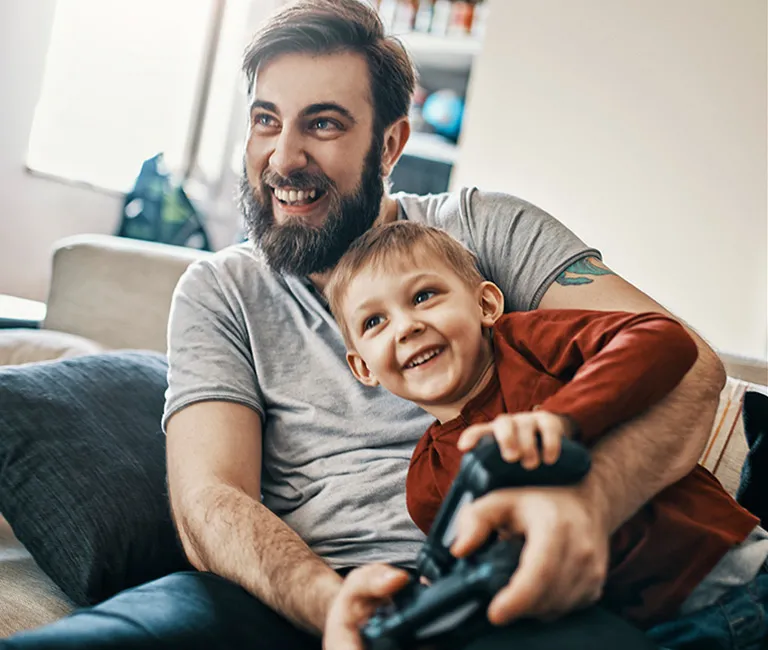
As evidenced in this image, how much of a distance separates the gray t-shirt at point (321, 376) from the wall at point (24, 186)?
236cm

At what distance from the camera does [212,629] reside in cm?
97

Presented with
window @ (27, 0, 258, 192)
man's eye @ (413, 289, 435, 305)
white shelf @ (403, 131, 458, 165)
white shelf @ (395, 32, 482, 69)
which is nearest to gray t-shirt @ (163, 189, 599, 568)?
man's eye @ (413, 289, 435, 305)

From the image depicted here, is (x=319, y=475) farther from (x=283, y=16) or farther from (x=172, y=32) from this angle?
(x=172, y=32)

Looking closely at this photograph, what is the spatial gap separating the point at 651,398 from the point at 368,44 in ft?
2.92

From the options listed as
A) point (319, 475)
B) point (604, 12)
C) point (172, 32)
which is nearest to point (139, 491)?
point (319, 475)

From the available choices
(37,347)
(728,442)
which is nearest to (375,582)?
(728,442)

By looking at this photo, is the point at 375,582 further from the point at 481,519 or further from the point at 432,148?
the point at 432,148

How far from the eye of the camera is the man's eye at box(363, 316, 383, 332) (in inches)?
45.4

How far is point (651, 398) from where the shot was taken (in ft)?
2.96

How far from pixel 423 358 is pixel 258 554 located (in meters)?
0.32

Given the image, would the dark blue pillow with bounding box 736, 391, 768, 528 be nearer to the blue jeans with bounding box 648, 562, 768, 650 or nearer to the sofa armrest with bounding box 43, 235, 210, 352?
the blue jeans with bounding box 648, 562, 768, 650

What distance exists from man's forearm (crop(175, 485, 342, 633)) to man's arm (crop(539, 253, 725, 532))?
1.17ft

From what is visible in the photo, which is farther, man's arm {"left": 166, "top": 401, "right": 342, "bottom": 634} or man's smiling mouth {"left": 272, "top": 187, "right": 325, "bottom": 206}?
man's smiling mouth {"left": 272, "top": 187, "right": 325, "bottom": 206}

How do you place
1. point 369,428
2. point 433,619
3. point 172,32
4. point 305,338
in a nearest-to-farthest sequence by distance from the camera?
point 433,619 < point 369,428 < point 305,338 < point 172,32
